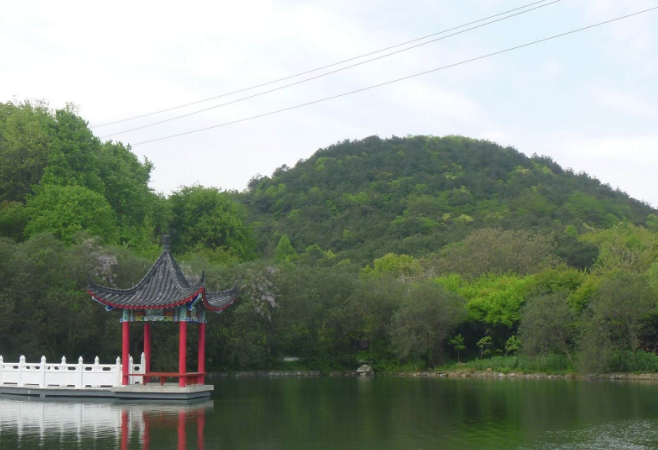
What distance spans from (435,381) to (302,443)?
22397 mm

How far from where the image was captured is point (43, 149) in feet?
151

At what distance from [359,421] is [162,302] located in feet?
31.2

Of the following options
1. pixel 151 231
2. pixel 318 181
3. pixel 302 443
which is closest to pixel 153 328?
pixel 151 231

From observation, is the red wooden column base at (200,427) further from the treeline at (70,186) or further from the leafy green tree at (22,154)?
the leafy green tree at (22,154)

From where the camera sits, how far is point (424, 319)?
44531 mm

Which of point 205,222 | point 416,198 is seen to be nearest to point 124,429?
point 205,222

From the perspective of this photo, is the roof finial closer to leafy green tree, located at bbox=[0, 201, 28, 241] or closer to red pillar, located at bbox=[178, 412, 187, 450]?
red pillar, located at bbox=[178, 412, 187, 450]

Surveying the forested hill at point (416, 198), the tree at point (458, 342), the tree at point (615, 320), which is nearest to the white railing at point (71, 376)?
the tree at point (615, 320)

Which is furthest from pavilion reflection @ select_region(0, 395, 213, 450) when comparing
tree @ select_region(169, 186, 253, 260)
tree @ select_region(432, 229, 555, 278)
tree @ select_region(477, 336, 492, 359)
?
tree @ select_region(169, 186, 253, 260)

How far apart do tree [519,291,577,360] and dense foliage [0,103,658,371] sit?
98mm

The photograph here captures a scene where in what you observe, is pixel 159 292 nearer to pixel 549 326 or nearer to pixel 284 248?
pixel 549 326

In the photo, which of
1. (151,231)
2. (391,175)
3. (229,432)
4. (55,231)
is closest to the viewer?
(229,432)

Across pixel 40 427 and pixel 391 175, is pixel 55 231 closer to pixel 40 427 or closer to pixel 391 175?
pixel 40 427

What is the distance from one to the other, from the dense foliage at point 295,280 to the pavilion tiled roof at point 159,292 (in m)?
7.22
